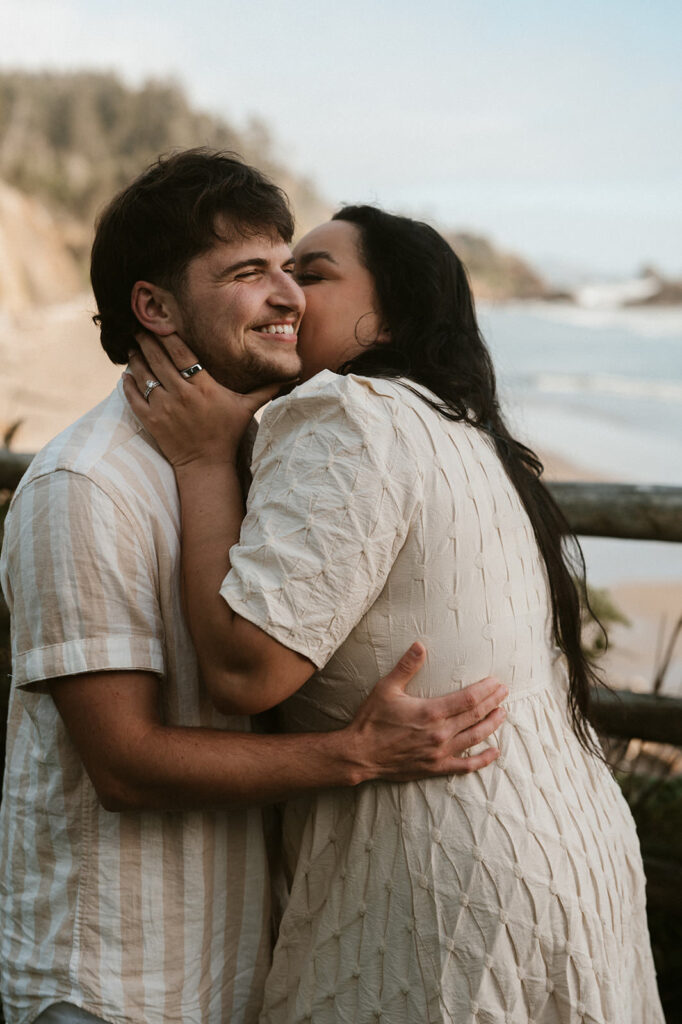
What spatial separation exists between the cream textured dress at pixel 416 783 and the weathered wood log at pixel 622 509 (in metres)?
1.12

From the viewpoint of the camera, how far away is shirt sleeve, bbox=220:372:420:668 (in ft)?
5.64

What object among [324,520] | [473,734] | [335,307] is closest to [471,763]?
[473,734]

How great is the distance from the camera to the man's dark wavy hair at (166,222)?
83.4 inches

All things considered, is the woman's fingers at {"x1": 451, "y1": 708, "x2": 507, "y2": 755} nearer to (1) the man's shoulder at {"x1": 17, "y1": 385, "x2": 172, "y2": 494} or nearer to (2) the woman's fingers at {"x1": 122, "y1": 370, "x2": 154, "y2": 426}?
(1) the man's shoulder at {"x1": 17, "y1": 385, "x2": 172, "y2": 494}

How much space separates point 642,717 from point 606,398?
22106 millimetres

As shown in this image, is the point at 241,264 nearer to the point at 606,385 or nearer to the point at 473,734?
the point at 473,734

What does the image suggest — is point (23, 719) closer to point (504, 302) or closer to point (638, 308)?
point (638, 308)

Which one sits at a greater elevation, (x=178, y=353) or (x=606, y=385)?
(x=178, y=353)

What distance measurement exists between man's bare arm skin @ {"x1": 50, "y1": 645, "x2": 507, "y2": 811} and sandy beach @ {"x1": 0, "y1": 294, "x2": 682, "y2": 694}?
4462 millimetres

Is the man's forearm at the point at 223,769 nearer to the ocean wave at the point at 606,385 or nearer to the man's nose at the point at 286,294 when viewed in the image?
the man's nose at the point at 286,294

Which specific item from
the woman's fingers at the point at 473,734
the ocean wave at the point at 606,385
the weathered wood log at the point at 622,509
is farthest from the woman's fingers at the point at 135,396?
the ocean wave at the point at 606,385

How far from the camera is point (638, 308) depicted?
5053 cm

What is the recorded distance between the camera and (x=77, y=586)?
72.4 inches

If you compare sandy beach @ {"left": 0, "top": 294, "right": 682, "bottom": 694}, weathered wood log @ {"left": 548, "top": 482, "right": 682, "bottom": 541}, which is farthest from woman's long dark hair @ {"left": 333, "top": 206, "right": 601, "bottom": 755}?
sandy beach @ {"left": 0, "top": 294, "right": 682, "bottom": 694}
